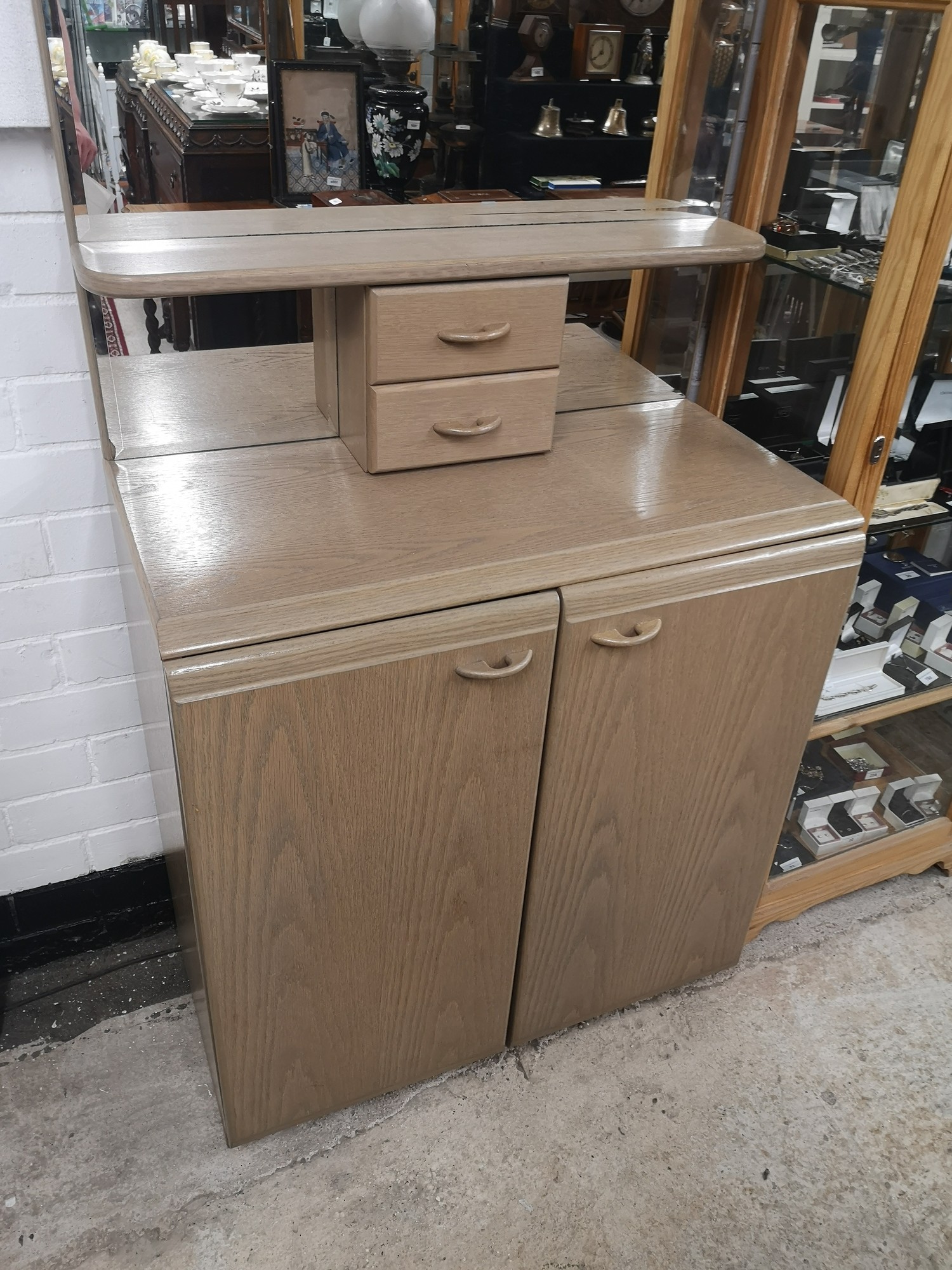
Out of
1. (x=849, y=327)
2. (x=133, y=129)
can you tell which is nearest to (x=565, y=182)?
(x=849, y=327)

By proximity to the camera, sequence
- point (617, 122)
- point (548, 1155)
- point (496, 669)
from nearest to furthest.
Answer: point (496, 669), point (617, 122), point (548, 1155)

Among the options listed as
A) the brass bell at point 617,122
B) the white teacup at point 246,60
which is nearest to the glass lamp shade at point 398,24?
the white teacup at point 246,60

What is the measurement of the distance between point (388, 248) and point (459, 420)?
0.23 metres

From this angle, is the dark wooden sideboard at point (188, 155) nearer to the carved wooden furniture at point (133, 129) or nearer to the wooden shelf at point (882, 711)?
the carved wooden furniture at point (133, 129)

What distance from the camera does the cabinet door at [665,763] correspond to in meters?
1.31

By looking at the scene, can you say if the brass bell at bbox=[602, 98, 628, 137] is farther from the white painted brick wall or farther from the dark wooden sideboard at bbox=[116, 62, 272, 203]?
the white painted brick wall

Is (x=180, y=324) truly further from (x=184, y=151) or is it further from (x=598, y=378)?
(x=598, y=378)

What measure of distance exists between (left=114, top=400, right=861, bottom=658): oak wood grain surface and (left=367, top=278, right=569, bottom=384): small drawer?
14 cm

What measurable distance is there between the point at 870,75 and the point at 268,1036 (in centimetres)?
154

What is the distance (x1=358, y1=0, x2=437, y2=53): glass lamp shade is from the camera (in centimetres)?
114

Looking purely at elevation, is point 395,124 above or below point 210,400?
above

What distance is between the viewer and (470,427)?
1368 mm

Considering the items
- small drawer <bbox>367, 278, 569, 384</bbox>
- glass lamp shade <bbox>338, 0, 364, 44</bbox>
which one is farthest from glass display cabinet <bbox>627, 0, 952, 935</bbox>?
glass lamp shade <bbox>338, 0, 364, 44</bbox>

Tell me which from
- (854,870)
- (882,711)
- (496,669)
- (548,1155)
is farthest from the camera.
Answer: (854,870)
